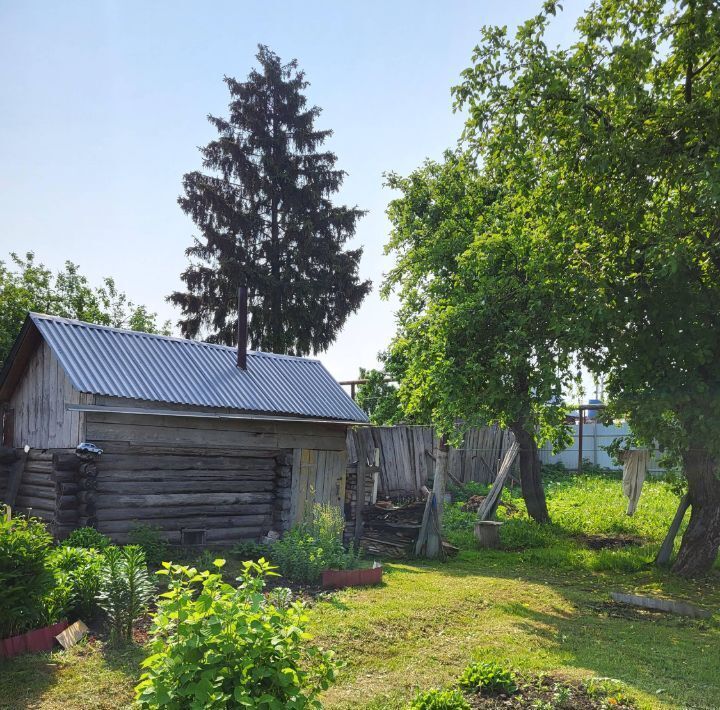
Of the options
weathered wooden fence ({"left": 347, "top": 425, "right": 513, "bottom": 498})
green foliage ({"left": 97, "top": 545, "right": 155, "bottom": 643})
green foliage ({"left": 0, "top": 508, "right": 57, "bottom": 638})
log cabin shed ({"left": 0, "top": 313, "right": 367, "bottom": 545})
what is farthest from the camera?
weathered wooden fence ({"left": 347, "top": 425, "right": 513, "bottom": 498})

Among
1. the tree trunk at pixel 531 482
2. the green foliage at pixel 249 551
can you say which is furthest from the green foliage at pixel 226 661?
the tree trunk at pixel 531 482

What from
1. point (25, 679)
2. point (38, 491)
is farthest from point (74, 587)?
point (38, 491)

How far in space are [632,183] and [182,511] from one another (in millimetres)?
9473

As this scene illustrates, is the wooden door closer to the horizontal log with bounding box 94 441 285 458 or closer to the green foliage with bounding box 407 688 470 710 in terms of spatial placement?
the horizontal log with bounding box 94 441 285 458

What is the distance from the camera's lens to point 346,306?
94.4 ft

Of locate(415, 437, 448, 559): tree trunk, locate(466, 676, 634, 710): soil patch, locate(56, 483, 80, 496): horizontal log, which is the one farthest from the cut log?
locate(56, 483, 80, 496): horizontal log

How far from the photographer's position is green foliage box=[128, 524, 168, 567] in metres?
→ 11.6

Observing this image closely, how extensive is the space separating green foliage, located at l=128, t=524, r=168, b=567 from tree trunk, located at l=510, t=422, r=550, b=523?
8730 mm

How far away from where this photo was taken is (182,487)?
43.3ft

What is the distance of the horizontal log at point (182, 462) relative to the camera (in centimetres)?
1245

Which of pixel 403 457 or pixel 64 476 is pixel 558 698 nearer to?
pixel 64 476

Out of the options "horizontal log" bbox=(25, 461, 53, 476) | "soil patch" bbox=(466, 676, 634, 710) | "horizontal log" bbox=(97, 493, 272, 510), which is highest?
"horizontal log" bbox=(25, 461, 53, 476)

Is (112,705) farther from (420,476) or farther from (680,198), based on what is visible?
(420,476)

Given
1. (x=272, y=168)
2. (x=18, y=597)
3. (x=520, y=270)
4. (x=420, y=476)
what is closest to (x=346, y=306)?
(x=272, y=168)
